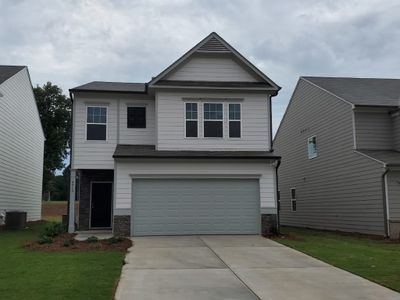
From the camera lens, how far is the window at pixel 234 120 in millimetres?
19625

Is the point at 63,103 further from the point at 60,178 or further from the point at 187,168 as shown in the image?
the point at 60,178

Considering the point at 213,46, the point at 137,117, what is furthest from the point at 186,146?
the point at 213,46

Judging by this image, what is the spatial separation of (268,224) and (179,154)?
4.31m

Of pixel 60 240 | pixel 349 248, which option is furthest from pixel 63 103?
pixel 349 248

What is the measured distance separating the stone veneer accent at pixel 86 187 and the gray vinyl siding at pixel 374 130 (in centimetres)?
1111

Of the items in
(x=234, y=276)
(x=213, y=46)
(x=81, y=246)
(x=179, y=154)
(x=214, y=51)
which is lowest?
(x=234, y=276)

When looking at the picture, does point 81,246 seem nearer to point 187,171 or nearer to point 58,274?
point 58,274

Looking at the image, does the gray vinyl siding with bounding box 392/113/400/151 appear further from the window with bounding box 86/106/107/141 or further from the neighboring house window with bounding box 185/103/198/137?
the window with bounding box 86/106/107/141

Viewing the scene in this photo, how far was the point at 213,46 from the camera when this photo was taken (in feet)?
65.8

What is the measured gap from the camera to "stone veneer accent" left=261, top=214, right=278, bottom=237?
1823 cm

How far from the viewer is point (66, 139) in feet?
156

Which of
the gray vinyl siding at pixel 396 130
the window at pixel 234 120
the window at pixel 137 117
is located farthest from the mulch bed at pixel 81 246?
the gray vinyl siding at pixel 396 130

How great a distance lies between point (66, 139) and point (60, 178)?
43.7m

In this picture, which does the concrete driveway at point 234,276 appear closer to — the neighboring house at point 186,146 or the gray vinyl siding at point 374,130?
the neighboring house at point 186,146
